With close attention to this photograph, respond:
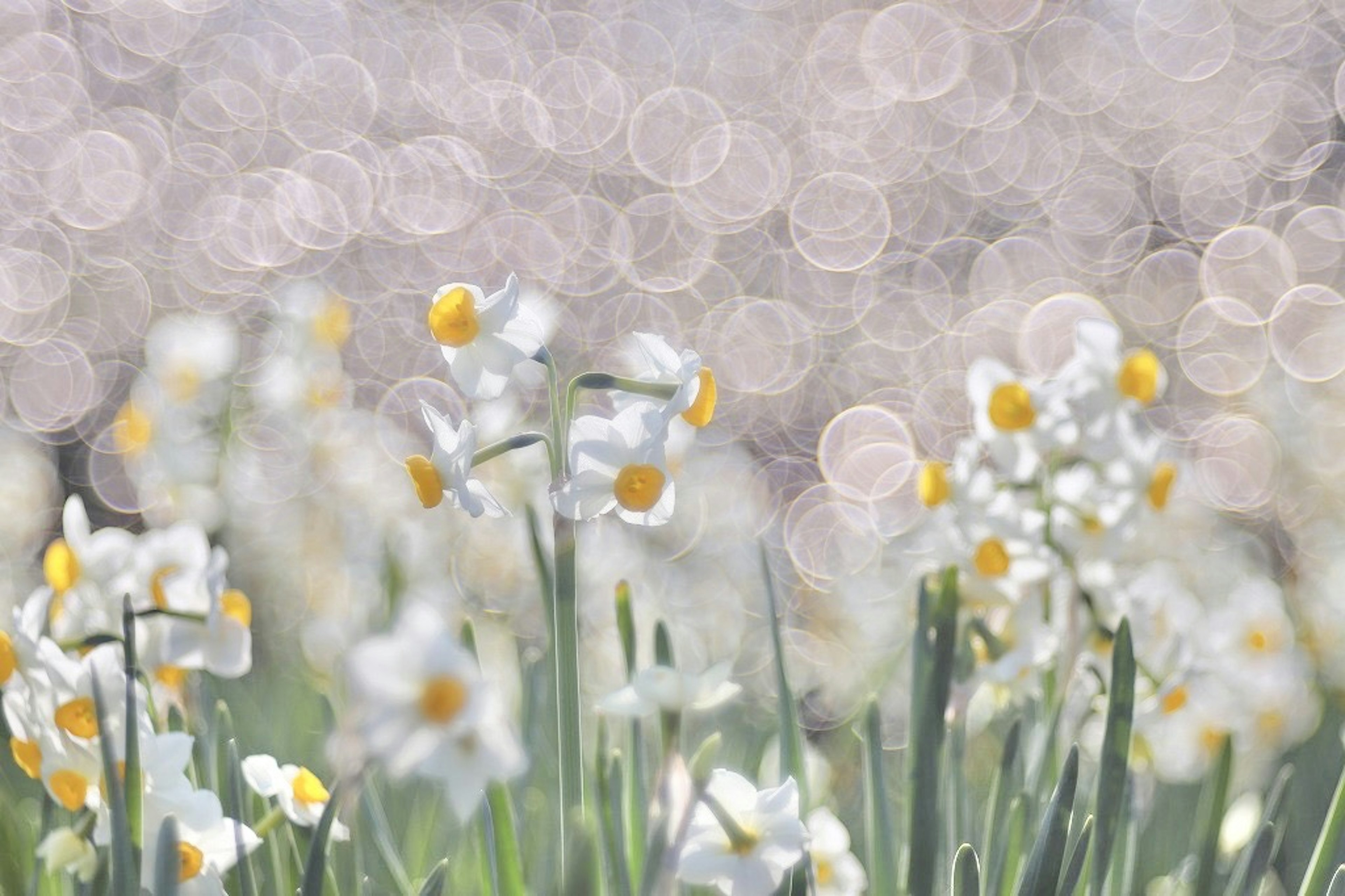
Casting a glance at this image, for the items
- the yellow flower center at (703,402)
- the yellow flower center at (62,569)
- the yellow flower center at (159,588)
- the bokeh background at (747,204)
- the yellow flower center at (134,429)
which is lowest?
the bokeh background at (747,204)

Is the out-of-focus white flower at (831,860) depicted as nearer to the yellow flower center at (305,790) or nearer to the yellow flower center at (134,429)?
the yellow flower center at (305,790)

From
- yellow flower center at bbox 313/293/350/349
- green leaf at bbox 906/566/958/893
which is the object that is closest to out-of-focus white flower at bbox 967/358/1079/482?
green leaf at bbox 906/566/958/893

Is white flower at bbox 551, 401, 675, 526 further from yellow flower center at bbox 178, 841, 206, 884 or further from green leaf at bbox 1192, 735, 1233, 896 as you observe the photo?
green leaf at bbox 1192, 735, 1233, 896

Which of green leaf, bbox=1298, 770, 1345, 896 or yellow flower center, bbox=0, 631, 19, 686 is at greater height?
yellow flower center, bbox=0, 631, 19, 686

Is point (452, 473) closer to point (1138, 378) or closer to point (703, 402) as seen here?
point (703, 402)

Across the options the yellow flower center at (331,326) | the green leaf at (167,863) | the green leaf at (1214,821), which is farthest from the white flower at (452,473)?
the yellow flower center at (331,326)

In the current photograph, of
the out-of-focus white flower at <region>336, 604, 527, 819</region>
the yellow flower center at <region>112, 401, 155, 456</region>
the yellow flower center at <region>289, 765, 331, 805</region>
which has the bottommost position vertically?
the yellow flower center at <region>112, 401, 155, 456</region>

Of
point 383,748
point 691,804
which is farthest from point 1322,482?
point 383,748

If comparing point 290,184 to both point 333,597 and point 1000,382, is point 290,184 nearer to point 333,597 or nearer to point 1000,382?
point 333,597
